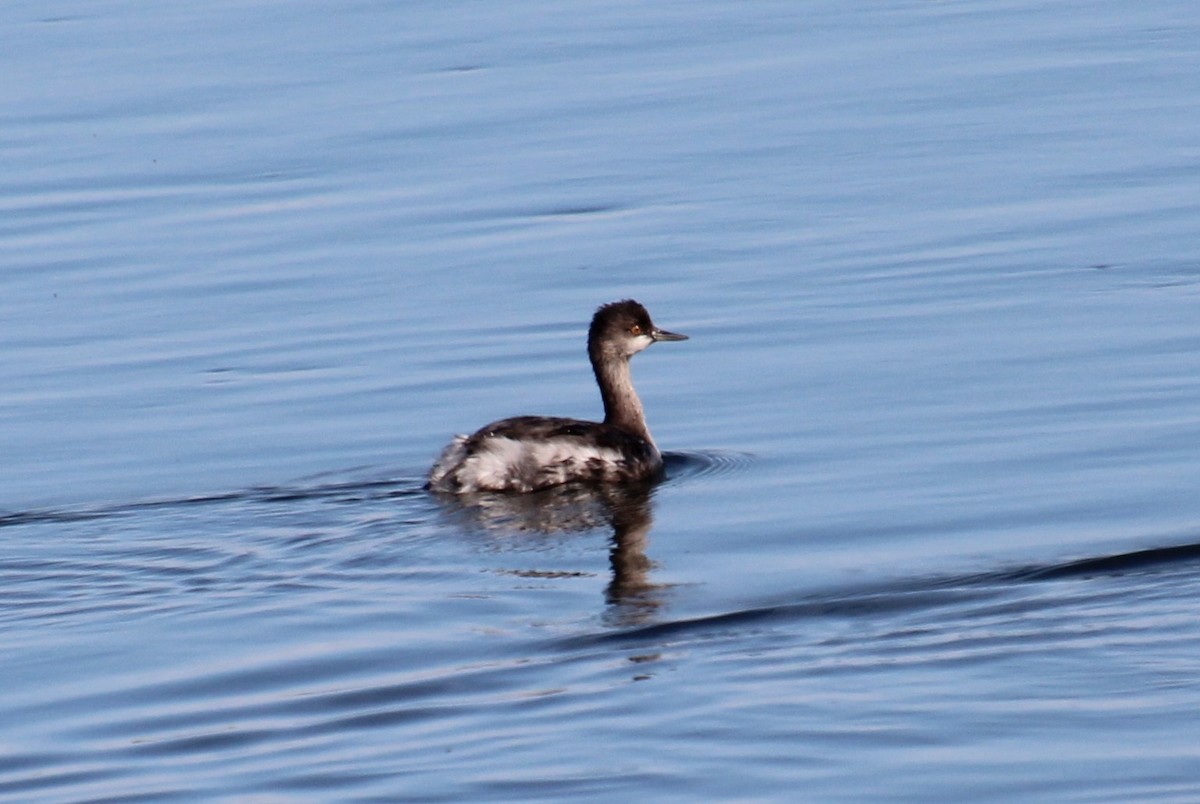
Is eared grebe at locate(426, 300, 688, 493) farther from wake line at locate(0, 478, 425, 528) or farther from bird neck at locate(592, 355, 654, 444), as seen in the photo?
wake line at locate(0, 478, 425, 528)

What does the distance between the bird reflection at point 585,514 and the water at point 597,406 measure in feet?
0.15

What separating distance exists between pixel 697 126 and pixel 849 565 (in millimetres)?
11645

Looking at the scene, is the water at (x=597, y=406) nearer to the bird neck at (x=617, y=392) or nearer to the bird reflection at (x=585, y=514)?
the bird reflection at (x=585, y=514)

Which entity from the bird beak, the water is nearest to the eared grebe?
the water

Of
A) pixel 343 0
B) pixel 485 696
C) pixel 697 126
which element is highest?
pixel 343 0

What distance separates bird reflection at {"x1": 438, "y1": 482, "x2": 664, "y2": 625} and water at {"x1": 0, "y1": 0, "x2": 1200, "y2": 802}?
5cm

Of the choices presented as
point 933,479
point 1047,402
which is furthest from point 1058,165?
point 933,479

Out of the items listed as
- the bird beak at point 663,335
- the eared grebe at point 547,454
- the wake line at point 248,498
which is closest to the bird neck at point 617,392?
the eared grebe at point 547,454

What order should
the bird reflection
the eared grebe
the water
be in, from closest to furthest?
the water, the bird reflection, the eared grebe

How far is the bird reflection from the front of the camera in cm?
1051

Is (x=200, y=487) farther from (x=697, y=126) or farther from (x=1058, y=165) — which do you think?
(x=697, y=126)

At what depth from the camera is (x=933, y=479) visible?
1145 cm

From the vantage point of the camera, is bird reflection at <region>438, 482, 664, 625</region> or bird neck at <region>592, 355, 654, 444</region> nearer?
bird reflection at <region>438, 482, 664, 625</region>

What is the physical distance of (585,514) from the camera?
1149 centimetres
